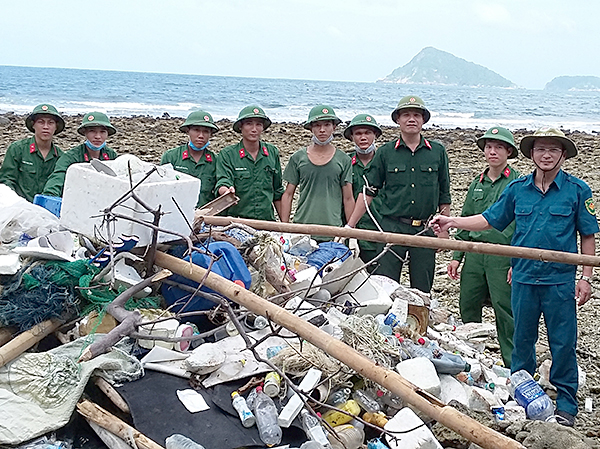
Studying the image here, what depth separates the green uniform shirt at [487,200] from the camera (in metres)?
5.14

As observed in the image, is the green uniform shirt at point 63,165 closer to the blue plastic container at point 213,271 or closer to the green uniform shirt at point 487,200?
the blue plastic container at point 213,271

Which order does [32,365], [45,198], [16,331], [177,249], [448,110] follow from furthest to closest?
[448,110], [45,198], [177,249], [16,331], [32,365]

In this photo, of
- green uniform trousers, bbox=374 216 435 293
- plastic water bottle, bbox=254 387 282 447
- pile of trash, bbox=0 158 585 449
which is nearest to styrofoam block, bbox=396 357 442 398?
pile of trash, bbox=0 158 585 449

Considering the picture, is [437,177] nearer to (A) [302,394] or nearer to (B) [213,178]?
(B) [213,178]

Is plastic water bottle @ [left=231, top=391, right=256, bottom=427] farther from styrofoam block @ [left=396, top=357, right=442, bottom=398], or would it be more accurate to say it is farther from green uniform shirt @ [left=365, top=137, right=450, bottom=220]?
green uniform shirt @ [left=365, top=137, right=450, bottom=220]

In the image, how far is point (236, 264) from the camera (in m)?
3.95

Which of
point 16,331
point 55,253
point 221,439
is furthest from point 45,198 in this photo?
point 221,439

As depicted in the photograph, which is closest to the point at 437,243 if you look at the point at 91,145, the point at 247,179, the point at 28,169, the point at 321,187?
the point at 321,187

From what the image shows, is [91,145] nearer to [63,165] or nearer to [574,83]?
[63,165]

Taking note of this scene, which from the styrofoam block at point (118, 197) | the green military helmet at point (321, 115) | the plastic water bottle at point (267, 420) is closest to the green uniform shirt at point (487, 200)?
the green military helmet at point (321, 115)

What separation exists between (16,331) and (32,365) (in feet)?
1.01

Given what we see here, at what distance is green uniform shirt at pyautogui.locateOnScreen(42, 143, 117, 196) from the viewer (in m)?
5.26

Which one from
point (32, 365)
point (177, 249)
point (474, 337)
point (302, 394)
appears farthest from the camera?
point (474, 337)

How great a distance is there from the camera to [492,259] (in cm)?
508
